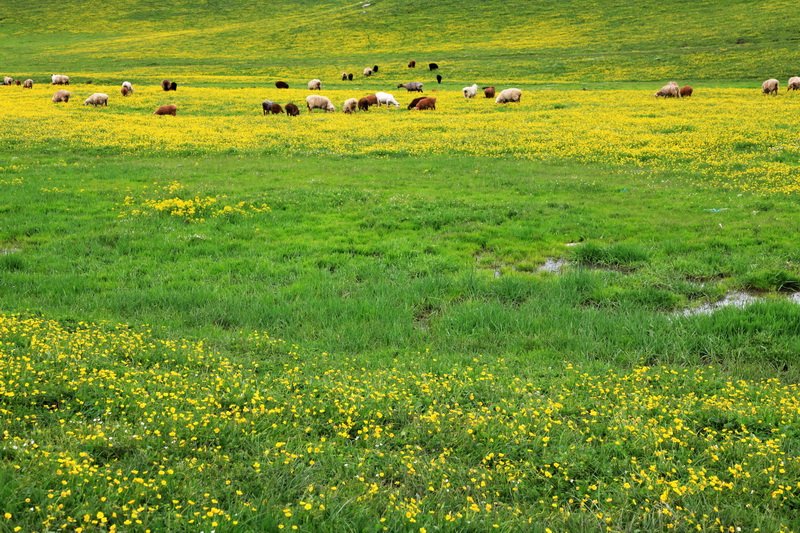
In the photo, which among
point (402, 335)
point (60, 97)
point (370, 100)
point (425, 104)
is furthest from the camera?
point (60, 97)

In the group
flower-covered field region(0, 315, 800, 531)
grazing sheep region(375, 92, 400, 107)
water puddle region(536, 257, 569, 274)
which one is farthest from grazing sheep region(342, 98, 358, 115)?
flower-covered field region(0, 315, 800, 531)

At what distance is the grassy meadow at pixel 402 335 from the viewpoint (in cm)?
516

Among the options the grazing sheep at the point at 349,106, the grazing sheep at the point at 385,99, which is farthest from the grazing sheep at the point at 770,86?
the grazing sheep at the point at 349,106

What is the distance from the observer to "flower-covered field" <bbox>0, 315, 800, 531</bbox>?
192 inches

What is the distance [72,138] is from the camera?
1107 inches

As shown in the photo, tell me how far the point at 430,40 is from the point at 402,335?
85565mm

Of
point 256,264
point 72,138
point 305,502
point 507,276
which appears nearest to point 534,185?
point 507,276

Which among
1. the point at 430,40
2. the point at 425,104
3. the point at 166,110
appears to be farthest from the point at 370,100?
the point at 430,40

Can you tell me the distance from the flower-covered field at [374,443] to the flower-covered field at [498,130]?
44.0ft

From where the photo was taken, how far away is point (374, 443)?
6043 mm

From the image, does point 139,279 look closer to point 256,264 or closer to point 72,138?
point 256,264

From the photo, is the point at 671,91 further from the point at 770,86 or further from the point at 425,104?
the point at 425,104

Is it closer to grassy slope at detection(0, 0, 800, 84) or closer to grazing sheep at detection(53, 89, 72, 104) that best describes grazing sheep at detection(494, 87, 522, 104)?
grassy slope at detection(0, 0, 800, 84)

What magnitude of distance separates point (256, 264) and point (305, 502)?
7460mm
